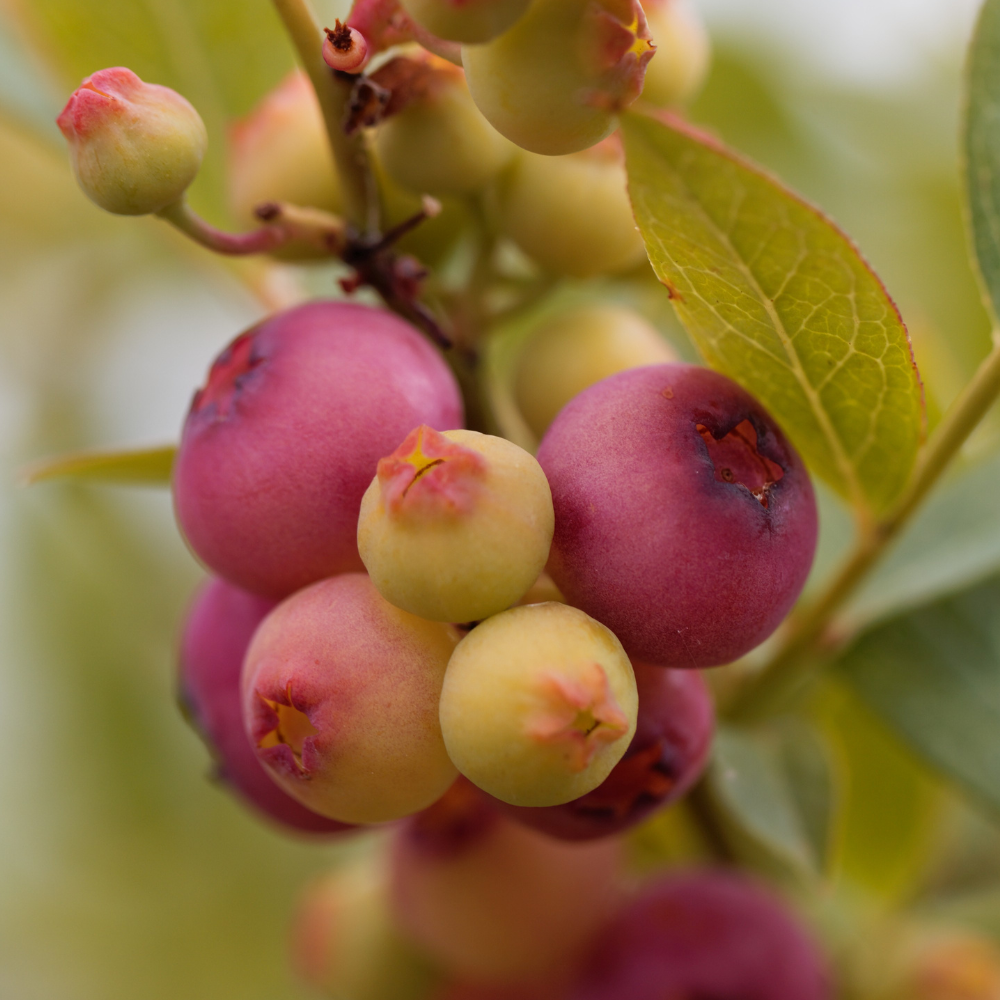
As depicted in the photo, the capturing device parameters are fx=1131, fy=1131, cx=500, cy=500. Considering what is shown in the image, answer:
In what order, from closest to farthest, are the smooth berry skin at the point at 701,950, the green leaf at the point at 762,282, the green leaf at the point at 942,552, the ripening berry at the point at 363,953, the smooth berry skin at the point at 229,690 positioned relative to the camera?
the green leaf at the point at 762,282 < the smooth berry skin at the point at 229,690 < the green leaf at the point at 942,552 < the smooth berry skin at the point at 701,950 < the ripening berry at the point at 363,953

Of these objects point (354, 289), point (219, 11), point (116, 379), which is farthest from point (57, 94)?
point (116, 379)

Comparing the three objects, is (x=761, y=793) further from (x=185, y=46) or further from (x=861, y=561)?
(x=185, y=46)

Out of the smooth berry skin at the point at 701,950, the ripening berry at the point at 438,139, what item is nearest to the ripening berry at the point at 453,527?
the ripening berry at the point at 438,139

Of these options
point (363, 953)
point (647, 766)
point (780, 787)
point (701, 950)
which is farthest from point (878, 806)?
point (647, 766)

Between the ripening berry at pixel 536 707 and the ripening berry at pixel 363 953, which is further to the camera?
the ripening berry at pixel 363 953

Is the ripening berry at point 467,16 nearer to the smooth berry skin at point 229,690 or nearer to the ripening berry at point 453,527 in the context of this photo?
the ripening berry at point 453,527

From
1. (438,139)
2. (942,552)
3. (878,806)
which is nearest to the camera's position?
(438,139)

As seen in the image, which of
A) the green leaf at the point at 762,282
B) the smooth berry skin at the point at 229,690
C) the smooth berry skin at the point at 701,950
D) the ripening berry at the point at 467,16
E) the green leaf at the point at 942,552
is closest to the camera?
the ripening berry at the point at 467,16
